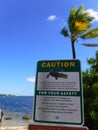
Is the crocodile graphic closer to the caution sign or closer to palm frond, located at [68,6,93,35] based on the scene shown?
the caution sign

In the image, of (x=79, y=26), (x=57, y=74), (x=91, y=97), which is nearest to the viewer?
(x=57, y=74)

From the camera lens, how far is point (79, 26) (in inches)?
778

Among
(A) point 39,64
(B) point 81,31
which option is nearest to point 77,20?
(B) point 81,31

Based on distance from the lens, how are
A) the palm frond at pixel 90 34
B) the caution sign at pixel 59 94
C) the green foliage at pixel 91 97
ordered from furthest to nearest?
the palm frond at pixel 90 34 < the green foliage at pixel 91 97 < the caution sign at pixel 59 94

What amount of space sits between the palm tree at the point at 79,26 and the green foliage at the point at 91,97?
4724 mm

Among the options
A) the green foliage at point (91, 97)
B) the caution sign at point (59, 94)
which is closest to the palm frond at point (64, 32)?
the green foliage at point (91, 97)

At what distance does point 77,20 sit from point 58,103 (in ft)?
55.4

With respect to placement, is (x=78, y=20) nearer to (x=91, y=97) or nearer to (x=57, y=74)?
(x=91, y=97)

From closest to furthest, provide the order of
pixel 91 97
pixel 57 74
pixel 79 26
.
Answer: pixel 57 74 → pixel 91 97 → pixel 79 26

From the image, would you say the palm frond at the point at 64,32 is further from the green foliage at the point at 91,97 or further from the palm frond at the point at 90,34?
the green foliage at the point at 91,97

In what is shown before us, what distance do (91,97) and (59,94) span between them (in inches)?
421

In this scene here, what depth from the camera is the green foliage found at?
13560 millimetres

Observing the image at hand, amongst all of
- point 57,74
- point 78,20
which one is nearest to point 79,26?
point 78,20

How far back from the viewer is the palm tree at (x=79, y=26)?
19797mm
